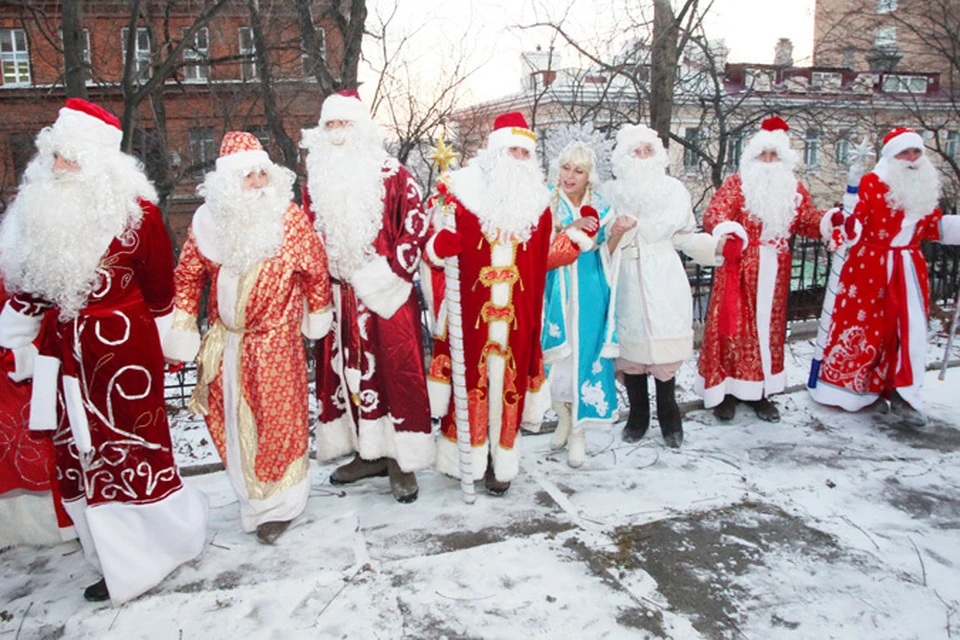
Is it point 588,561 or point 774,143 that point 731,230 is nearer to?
point 774,143

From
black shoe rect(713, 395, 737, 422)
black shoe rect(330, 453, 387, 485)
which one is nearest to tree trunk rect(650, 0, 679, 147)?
black shoe rect(713, 395, 737, 422)

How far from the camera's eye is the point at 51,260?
8.44 ft

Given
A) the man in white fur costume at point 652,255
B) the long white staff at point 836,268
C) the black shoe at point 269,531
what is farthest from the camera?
the long white staff at point 836,268

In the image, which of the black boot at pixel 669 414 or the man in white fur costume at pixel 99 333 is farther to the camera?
the black boot at pixel 669 414

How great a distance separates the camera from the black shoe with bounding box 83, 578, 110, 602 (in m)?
2.82

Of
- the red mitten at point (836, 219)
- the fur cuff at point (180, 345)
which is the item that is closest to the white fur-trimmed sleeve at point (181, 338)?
the fur cuff at point (180, 345)

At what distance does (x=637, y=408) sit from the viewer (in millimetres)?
4590

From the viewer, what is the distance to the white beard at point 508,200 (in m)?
3.45

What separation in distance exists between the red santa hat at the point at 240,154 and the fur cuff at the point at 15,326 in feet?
3.28

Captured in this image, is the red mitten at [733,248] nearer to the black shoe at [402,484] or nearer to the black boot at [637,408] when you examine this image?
the black boot at [637,408]

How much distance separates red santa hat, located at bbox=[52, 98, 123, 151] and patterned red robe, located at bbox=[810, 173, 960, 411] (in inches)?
182

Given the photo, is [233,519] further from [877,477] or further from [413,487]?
[877,477]

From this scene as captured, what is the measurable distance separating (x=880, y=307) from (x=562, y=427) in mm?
2471

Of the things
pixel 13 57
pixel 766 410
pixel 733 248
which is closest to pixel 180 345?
pixel 733 248
